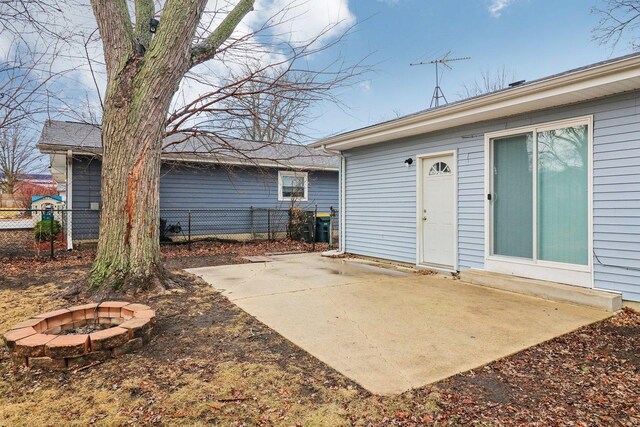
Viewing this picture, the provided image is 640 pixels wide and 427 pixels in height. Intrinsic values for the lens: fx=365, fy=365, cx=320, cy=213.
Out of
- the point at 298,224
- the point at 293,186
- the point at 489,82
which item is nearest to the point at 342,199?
the point at 298,224

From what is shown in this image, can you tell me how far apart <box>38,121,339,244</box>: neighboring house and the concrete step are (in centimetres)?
402

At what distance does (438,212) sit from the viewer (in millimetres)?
6461

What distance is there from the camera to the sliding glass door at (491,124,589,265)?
4.56 m

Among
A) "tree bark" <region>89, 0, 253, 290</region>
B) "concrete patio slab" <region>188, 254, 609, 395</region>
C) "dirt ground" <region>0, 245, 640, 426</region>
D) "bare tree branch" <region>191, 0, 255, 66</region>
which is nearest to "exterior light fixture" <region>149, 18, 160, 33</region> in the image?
"tree bark" <region>89, 0, 253, 290</region>

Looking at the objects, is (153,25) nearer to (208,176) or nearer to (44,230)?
(208,176)

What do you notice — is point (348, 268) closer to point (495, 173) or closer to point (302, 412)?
point (495, 173)

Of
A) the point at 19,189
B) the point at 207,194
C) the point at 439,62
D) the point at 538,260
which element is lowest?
the point at 538,260

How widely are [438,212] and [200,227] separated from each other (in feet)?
23.8

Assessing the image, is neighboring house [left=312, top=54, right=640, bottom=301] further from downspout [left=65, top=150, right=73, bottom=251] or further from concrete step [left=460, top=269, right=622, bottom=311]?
downspout [left=65, top=150, right=73, bottom=251]

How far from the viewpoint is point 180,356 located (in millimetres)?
2797

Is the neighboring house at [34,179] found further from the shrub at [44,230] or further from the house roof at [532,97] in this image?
the house roof at [532,97]

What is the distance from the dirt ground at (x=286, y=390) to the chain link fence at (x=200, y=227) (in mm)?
6965

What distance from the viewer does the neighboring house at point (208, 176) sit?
8992 mm

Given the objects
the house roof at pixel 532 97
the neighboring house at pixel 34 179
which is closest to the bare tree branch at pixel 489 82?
the house roof at pixel 532 97
